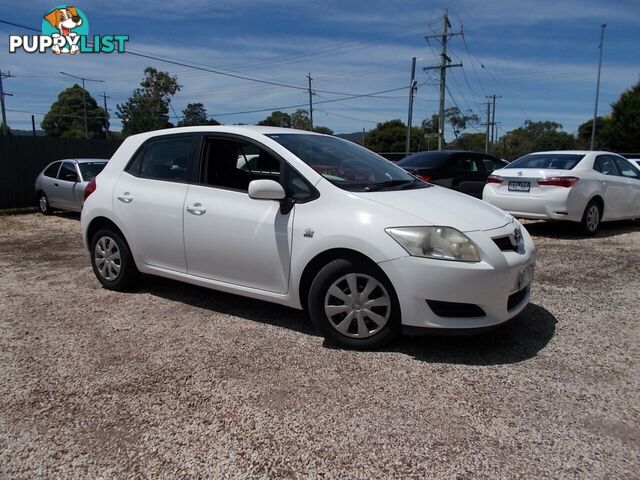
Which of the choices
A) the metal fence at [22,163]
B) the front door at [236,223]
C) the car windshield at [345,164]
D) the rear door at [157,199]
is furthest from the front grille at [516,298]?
the metal fence at [22,163]

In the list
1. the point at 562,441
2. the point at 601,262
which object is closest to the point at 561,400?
the point at 562,441

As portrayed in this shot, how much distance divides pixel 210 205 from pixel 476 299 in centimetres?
221

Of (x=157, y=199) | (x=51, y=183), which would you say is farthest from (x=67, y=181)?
(x=157, y=199)

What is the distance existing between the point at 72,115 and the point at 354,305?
266 ft

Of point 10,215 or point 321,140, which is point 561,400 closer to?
point 321,140

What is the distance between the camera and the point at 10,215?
42.2 feet

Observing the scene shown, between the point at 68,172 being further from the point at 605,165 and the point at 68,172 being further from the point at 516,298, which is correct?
the point at 605,165

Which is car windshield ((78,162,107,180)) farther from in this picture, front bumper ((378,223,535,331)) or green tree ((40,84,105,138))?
green tree ((40,84,105,138))

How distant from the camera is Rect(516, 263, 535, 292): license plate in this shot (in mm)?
3569

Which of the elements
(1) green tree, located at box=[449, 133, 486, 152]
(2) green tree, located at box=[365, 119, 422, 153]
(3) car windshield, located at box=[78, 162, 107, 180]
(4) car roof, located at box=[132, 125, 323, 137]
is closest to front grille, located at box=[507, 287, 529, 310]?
(4) car roof, located at box=[132, 125, 323, 137]

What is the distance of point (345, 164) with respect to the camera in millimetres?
4199

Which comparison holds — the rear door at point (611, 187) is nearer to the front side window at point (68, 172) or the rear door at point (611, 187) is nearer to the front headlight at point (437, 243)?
the front headlight at point (437, 243)

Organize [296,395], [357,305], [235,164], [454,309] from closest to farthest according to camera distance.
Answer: [296,395]
[454,309]
[357,305]
[235,164]

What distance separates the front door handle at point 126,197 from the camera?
4702mm
